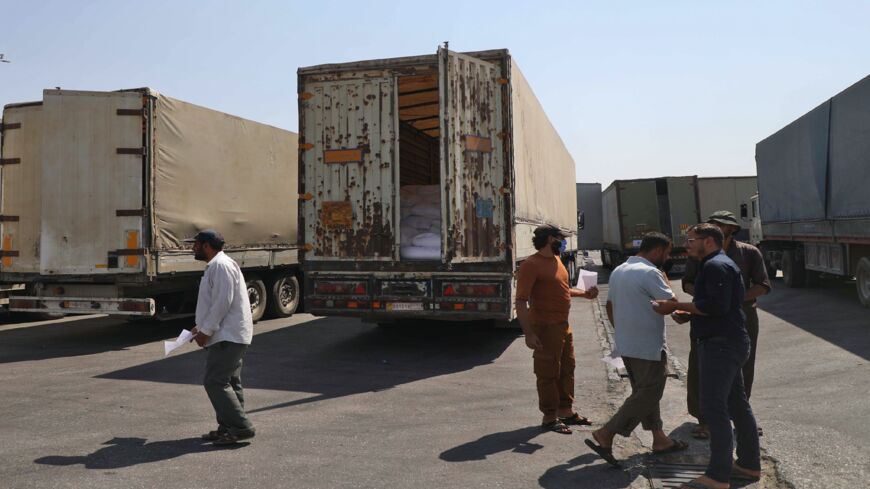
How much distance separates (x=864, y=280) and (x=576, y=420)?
9022 mm

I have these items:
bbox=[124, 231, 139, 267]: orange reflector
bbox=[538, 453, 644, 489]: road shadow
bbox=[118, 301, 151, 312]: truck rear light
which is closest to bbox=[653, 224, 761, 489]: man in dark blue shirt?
bbox=[538, 453, 644, 489]: road shadow

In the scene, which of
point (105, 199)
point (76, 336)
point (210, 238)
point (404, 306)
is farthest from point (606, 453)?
point (76, 336)

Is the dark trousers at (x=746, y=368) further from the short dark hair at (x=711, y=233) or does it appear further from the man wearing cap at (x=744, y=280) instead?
the short dark hair at (x=711, y=233)

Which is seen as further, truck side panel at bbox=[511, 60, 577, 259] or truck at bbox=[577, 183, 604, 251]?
truck at bbox=[577, 183, 604, 251]

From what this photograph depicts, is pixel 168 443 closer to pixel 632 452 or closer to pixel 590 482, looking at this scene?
pixel 590 482

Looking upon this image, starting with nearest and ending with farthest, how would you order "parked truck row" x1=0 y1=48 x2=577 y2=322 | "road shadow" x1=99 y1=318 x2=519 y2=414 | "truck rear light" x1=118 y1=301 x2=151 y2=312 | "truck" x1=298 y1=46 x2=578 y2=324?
"road shadow" x1=99 y1=318 x2=519 y2=414 < "truck" x1=298 y1=46 x2=578 y2=324 < "parked truck row" x1=0 y1=48 x2=577 y2=322 < "truck rear light" x1=118 y1=301 x2=151 y2=312

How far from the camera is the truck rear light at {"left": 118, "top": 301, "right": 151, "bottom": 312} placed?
9242mm

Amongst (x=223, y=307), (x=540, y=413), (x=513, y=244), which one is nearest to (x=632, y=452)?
(x=540, y=413)

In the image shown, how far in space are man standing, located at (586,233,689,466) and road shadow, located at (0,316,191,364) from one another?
758 cm

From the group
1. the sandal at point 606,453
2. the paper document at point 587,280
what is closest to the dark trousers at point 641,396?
the sandal at point 606,453

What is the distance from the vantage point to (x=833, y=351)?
8.08m

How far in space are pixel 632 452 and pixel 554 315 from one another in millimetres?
1180

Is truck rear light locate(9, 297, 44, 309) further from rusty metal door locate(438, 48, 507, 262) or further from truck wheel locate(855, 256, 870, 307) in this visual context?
truck wheel locate(855, 256, 870, 307)

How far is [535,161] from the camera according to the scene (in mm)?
10609
